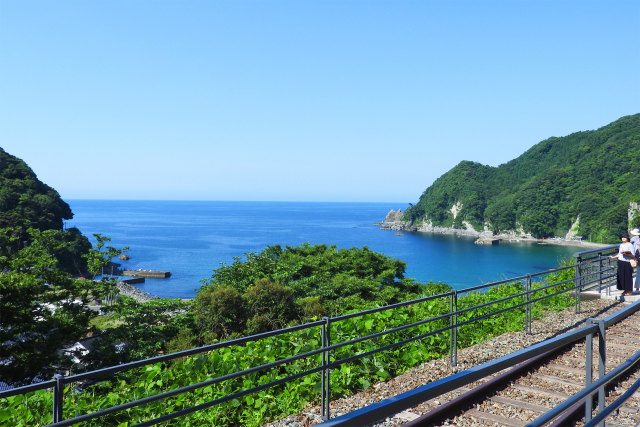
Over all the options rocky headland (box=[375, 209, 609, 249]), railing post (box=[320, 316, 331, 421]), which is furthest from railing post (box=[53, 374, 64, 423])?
rocky headland (box=[375, 209, 609, 249])

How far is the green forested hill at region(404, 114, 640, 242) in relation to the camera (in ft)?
392

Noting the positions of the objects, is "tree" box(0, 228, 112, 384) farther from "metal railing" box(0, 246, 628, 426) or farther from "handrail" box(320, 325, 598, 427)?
"handrail" box(320, 325, 598, 427)

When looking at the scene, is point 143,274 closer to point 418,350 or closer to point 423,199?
point 418,350

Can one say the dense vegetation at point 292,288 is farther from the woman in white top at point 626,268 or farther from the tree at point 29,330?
the woman in white top at point 626,268

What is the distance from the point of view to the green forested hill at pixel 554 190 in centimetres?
11950

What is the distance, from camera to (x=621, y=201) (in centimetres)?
11212

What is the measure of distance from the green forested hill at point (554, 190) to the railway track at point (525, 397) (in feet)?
351

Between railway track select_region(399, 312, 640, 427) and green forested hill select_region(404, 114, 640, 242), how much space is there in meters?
107

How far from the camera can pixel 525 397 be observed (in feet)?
15.5

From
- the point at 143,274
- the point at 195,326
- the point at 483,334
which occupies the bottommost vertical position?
the point at 143,274

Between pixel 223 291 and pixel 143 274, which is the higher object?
pixel 223 291

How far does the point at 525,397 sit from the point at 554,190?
480 feet

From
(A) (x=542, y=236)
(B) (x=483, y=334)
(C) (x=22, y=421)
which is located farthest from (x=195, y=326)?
(A) (x=542, y=236)

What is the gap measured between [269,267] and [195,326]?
890cm
